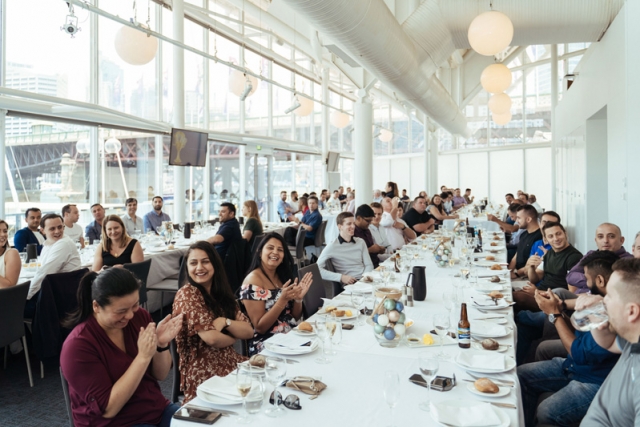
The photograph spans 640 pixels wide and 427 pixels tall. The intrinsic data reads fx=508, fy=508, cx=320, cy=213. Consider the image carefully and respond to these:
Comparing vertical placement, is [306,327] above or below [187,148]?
below

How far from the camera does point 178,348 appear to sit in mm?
2643

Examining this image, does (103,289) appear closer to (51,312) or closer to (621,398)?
(621,398)

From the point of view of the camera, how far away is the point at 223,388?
2008 mm

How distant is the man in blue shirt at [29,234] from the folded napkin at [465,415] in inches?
225

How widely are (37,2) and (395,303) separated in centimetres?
765

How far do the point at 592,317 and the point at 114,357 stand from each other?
1990 millimetres

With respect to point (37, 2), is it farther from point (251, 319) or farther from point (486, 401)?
point (486, 401)

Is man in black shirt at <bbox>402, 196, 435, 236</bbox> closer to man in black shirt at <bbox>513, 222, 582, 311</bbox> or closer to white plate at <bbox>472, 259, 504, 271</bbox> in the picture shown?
white plate at <bbox>472, 259, 504, 271</bbox>

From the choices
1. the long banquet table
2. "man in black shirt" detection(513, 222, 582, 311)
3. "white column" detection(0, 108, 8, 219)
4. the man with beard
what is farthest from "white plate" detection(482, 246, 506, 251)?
"white column" detection(0, 108, 8, 219)

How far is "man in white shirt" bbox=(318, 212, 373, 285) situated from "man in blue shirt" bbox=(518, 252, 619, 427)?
7.07 ft

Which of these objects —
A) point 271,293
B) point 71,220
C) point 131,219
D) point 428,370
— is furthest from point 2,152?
point 428,370

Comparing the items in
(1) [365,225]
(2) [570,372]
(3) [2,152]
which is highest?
(3) [2,152]

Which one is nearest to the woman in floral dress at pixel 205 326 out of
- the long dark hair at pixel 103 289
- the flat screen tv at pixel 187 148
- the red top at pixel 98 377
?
the red top at pixel 98 377

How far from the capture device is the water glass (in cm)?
205
